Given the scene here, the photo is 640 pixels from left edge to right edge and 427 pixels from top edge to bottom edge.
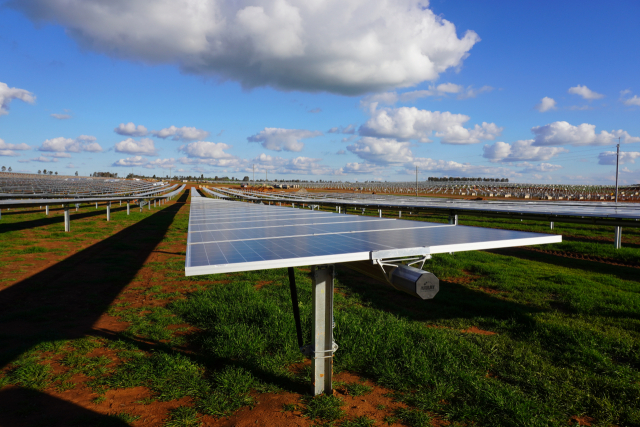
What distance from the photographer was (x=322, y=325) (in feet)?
13.0

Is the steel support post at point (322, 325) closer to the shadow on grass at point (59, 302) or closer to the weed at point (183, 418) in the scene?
the weed at point (183, 418)

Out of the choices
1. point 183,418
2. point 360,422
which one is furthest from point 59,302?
point 360,422

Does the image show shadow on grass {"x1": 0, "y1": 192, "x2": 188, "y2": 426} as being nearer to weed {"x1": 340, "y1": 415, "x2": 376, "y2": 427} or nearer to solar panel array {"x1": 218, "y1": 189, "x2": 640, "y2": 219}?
weed {"x1": 340, "y1": 415, "x2": 376, "y2": 427}

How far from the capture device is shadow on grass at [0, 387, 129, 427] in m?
3.55

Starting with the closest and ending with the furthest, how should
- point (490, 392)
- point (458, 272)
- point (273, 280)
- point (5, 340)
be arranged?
point (490, 392) → point (5, 340) → point (273, 280) → point (458, 272)

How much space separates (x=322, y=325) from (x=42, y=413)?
3.20 meters

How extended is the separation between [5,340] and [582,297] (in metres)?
11.2

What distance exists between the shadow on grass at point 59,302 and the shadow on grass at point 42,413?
1 centimetres

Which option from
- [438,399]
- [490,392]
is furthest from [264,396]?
[490,392]

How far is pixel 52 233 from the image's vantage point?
669 inches

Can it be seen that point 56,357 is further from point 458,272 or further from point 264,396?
point 458,272

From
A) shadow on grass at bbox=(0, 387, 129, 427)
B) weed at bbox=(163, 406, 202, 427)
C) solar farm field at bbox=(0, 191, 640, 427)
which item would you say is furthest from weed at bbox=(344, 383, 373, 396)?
shadow on grass at bbox=(0, 387, 129, 427)

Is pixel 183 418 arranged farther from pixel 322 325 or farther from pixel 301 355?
pixel 301 355

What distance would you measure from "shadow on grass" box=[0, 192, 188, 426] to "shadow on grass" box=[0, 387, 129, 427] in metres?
0.01
